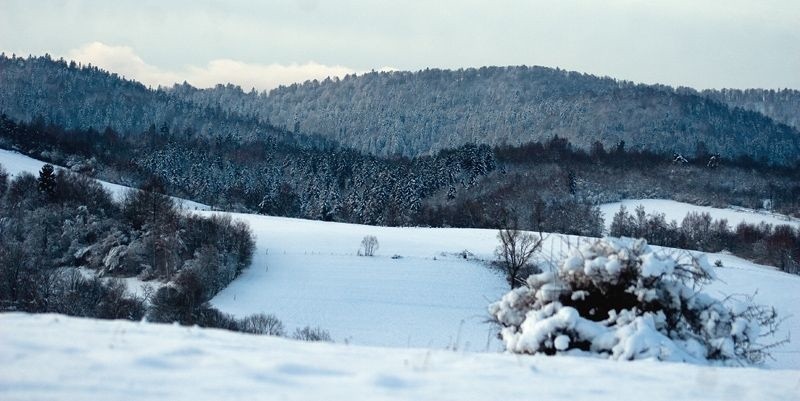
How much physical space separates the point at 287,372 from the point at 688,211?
106154 millimetres

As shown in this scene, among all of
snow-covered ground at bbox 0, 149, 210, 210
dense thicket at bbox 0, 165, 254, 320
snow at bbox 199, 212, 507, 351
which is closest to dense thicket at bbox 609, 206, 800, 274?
snow at bbox 199, 212, 507, 351

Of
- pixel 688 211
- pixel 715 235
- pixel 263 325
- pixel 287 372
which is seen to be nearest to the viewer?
pixel 287 372

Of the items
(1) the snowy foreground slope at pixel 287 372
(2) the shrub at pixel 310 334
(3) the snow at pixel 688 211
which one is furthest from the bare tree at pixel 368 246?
(1) the snowy foreground slope at pixel 287 372

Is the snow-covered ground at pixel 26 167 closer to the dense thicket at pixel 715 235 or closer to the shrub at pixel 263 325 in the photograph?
the shrub at pixel 263 325

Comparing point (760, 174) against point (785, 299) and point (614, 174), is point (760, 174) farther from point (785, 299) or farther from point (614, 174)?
point (785, 299)

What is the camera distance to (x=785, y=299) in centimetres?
5334

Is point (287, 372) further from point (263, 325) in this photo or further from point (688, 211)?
point (688, 211)

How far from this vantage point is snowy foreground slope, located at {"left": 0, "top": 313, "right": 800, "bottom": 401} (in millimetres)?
5270

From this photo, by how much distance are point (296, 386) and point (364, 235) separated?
207 ft

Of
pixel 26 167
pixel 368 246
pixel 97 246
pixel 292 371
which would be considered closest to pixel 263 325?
pixel 368 246

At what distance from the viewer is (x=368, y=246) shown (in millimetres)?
61344

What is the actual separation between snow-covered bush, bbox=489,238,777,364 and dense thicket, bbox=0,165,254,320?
29.1 metres

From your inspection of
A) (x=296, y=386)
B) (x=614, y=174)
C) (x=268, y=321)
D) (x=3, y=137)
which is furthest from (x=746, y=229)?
(x=3, y=137)

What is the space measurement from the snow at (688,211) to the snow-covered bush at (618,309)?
Result: 91.4 m
